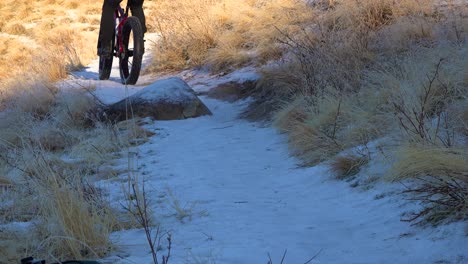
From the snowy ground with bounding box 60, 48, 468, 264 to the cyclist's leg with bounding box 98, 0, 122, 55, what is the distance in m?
2.64

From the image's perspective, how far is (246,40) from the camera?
916cm

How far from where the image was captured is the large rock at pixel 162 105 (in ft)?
22.8

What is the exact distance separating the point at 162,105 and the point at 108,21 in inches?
59.6

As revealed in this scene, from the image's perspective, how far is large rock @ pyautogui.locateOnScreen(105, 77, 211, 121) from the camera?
274 inches

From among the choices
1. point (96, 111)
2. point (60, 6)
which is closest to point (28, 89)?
point (96, 111)

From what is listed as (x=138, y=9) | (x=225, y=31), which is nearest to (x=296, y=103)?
(x=138, y=9)

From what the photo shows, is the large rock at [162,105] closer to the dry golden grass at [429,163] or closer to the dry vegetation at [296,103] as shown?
the dry vegetation at [296,103]

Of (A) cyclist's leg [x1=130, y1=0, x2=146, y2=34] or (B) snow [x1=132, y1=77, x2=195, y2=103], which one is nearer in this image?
(B) snow [x1=132, y1=77, x2=195, y2=103]

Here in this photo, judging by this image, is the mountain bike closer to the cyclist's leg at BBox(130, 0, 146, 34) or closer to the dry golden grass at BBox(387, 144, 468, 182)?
the cyclist's leg at BBox(130, 0, 146, 34)

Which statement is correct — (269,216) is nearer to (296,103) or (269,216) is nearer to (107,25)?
(296,103)

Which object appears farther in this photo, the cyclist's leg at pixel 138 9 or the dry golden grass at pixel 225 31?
the dry golden grass at pixel 225 31

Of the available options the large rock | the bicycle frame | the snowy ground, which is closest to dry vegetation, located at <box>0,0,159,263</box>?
the snowy ground

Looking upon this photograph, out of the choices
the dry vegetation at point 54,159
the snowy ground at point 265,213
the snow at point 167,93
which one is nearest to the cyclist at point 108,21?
the dry vegetation at point 54,159

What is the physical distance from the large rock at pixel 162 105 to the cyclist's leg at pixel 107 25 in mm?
1100
